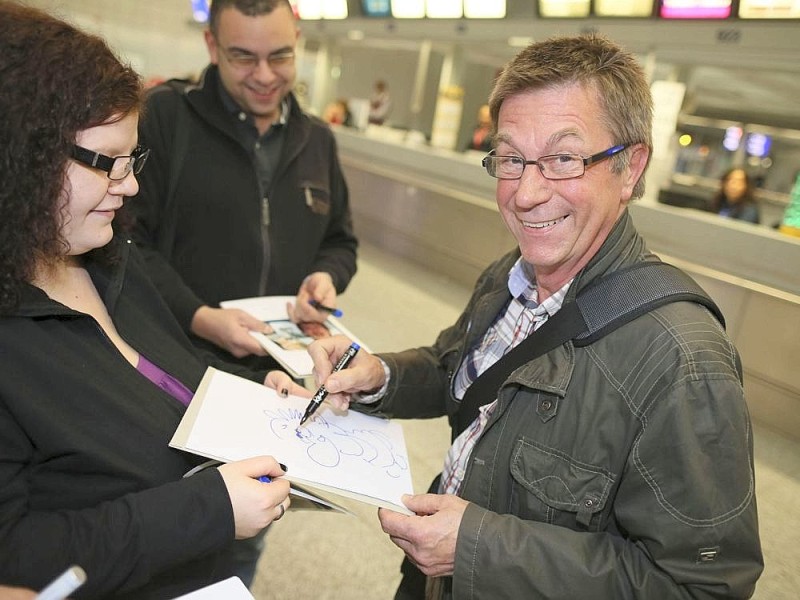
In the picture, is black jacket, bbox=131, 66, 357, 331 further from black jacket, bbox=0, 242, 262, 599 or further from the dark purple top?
black jacket, bbox=0, 242, 262, 599

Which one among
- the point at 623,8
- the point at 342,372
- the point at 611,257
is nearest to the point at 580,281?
the point at 611,257

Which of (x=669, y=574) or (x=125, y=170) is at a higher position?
(x=125, y=170)

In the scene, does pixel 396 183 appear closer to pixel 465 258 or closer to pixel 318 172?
pixel 465 258

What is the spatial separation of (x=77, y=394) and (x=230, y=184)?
46.1 inches

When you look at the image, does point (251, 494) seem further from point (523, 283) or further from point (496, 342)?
point (523, 283)

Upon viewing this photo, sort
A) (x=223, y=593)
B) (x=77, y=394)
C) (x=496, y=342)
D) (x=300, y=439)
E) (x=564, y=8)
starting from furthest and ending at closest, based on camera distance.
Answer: (x=564, y=8) → (x=496, y=342) → (x=300, y=439) → (x=77, y=394) → (x=223, y=593)

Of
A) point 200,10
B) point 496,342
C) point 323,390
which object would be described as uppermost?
point 200,10

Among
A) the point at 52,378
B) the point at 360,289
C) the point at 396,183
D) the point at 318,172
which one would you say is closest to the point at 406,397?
the point at 52,378

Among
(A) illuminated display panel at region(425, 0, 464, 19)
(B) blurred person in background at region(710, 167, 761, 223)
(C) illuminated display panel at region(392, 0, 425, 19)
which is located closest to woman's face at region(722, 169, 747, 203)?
(B) blurred person in background at region(710, 167, 761, 223)

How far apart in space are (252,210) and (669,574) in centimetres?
166

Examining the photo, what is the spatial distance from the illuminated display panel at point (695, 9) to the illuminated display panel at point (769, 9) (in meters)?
0.09

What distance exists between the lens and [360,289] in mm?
5020

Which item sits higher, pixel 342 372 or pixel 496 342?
pixel 496 342

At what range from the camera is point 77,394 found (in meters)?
1.08
